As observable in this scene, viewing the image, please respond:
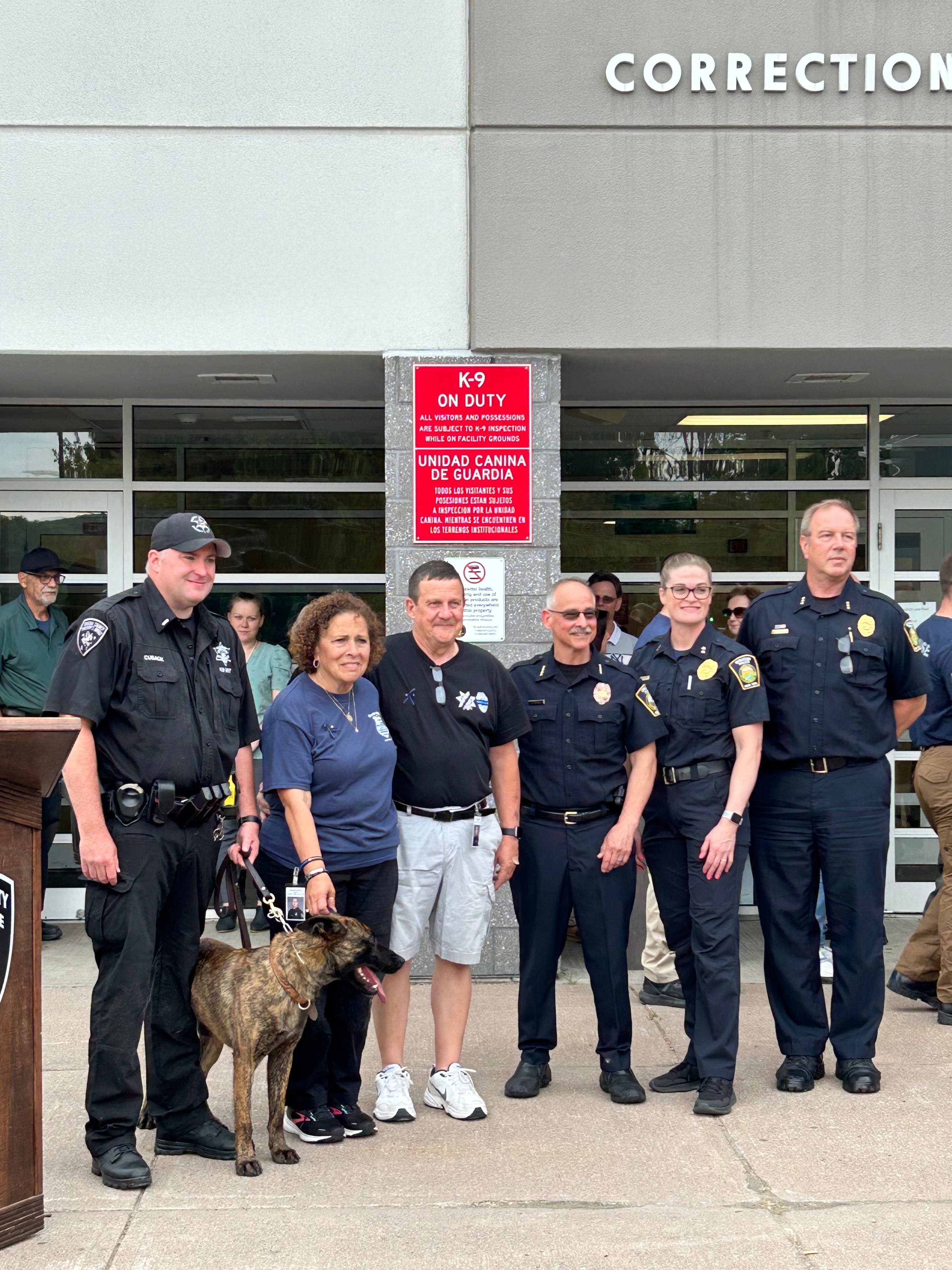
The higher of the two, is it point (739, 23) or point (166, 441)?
point (739, 23)

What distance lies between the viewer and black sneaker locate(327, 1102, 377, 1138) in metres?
4.69

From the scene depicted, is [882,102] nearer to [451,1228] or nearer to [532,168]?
[532,168]

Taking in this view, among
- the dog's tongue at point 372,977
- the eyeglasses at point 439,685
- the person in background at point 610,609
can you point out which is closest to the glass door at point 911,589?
the person in background at point 610,609

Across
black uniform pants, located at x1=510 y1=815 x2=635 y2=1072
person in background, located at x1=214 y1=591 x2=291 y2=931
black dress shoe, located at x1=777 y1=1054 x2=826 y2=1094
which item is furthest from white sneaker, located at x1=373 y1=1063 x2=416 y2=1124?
person in background, located at x1=214 y1=591 x2=291 y2=931

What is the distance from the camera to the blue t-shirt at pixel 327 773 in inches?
180

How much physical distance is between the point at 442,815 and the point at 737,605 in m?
3.25

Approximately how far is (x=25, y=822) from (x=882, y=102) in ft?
17.8

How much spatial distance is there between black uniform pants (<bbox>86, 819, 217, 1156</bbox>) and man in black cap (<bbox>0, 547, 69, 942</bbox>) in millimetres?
3347

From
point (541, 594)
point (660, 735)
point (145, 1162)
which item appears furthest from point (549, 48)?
point (145, 1162)

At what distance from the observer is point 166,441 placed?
8094 mm

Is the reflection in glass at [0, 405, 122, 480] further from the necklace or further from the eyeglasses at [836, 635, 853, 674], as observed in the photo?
the eyeglasses at [836, 635, 853, 674]

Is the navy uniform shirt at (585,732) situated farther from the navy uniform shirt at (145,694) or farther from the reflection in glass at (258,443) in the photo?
the reflection in glass at (258,443)

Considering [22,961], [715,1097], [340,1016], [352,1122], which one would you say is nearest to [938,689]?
[715,1097]

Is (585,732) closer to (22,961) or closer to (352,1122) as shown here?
(352,1122)
